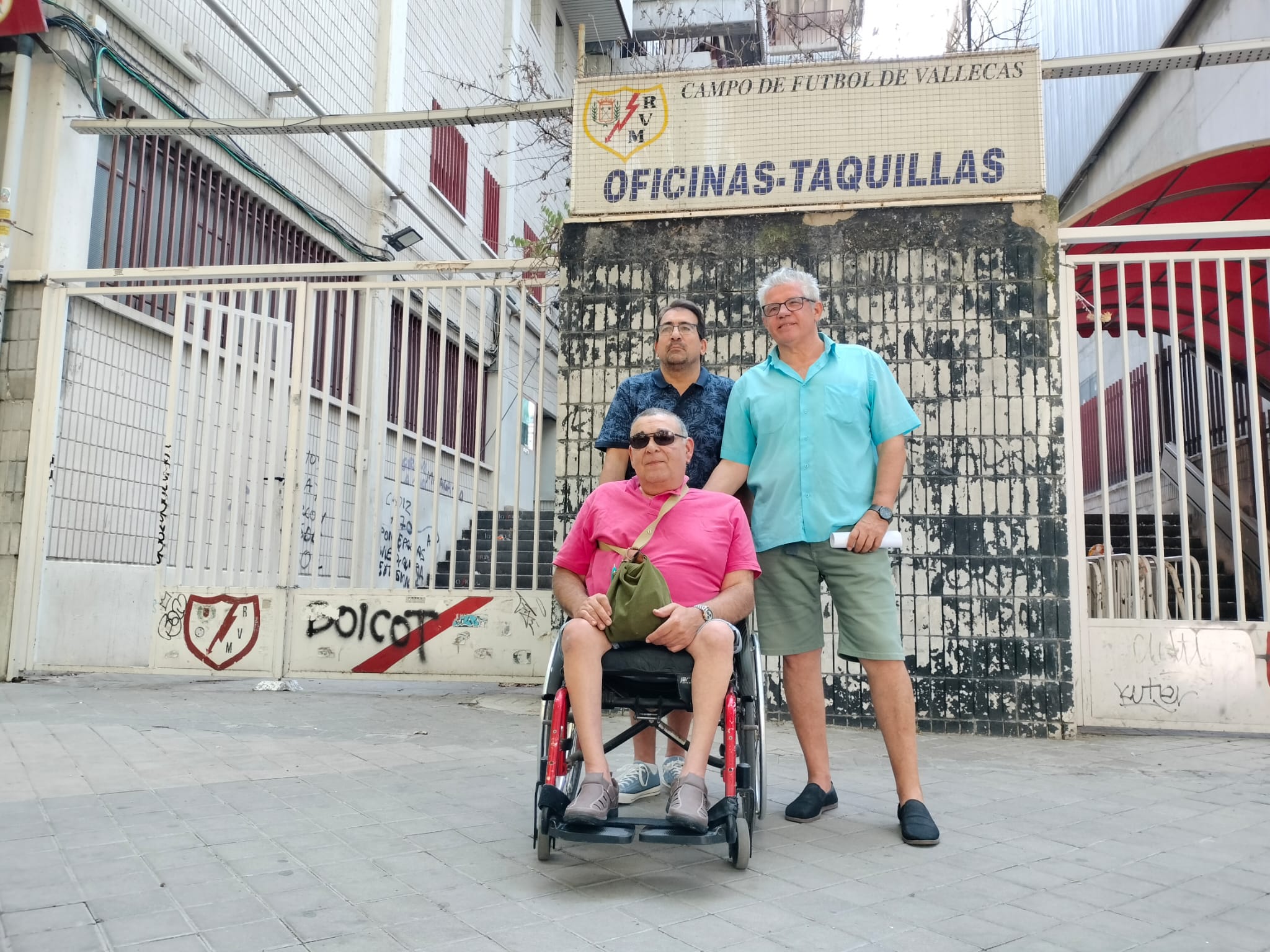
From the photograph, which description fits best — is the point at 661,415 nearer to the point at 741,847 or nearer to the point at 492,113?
the point at 741,847

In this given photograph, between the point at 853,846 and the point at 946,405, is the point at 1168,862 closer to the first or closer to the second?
the point at 853,846

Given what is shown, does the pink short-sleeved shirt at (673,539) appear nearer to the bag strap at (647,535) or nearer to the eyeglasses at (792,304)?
the bag strap at (647,535)

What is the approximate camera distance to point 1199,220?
880 centimetres

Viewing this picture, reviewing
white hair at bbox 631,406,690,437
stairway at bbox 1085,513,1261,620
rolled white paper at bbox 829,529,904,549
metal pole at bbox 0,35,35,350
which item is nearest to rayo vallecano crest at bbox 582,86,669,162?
white hair at bbox 631,406,690,437

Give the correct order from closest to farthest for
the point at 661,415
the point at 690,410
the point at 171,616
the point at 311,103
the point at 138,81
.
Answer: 1. the point at 661,415
2. the point at 690,410
3. the point at 171,616
4. the point at 138,81
5. the point at 311,103

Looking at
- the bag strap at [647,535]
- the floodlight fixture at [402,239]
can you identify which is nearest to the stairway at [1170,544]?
the bag strap at [647,535]

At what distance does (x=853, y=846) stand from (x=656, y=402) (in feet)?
5.78

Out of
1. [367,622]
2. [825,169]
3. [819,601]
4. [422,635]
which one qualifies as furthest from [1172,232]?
[367,622]

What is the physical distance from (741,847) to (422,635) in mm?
3879

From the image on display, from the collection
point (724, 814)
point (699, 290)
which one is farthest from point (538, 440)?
point (724, 814)

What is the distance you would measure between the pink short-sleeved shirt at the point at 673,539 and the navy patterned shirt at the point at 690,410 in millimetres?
482

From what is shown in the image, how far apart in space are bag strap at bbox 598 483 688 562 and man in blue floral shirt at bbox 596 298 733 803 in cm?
44

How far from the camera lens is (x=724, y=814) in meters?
2.56

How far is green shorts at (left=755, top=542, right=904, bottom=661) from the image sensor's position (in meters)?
3.28
